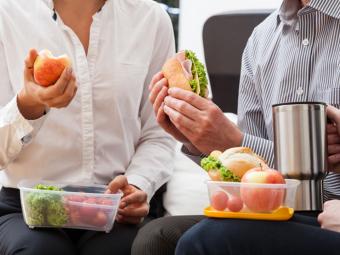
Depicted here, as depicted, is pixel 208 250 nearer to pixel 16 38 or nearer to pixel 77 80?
pixel 77 80

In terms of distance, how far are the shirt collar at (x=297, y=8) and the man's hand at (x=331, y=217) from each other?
0.49 m

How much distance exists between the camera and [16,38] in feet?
5.58

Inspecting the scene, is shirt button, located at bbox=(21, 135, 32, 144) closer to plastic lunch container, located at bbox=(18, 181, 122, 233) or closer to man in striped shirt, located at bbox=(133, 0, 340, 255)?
plastic lunch container, located at bbox=(18, 181, 122, 233)

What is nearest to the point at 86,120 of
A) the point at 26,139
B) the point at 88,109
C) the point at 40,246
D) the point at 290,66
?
the point at 88,109

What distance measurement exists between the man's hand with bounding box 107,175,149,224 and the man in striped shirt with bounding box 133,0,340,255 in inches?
6.0

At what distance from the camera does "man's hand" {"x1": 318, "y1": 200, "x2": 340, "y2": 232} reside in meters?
1.22

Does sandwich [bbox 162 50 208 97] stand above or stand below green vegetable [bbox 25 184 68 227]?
above

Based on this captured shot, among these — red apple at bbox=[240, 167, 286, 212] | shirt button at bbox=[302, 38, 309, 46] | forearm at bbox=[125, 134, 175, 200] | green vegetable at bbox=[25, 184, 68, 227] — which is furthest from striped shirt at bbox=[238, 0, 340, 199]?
green vegetable at bbox=[25, 184, 68, 227]

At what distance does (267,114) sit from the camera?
65.2 inches

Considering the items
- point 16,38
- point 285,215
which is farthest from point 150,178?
point 285,215

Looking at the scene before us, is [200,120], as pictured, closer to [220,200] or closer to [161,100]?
[161,100]

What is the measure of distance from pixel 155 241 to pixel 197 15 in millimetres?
1517

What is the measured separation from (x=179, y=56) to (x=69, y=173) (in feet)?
1.40

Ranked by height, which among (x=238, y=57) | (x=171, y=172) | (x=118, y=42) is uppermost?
(x=118, y=42)
